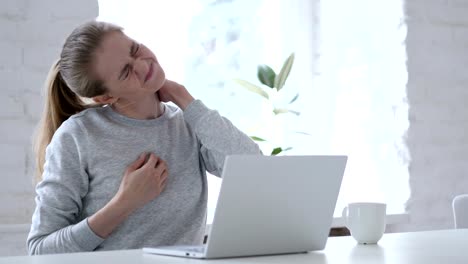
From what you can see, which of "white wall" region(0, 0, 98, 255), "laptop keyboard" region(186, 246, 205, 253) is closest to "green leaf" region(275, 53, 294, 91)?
"white wall" region(0, 0, 98, 255)

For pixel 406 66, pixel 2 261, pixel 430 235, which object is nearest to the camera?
pixel 2 261

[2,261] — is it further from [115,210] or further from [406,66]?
[406,66]

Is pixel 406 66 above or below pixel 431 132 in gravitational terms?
above

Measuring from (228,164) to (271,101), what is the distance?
2123 millimetres

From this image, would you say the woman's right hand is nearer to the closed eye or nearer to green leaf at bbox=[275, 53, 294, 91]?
the closed eye

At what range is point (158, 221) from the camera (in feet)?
5.73

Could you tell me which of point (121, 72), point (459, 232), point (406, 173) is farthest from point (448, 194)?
point (121, 72)

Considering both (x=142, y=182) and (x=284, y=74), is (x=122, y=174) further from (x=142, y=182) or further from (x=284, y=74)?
(x=284, y=74)

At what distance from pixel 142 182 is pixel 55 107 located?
1.17 feet

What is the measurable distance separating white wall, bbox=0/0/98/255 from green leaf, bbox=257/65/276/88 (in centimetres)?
87

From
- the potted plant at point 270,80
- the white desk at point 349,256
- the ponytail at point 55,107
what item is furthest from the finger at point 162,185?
the potted plant at point 270,80

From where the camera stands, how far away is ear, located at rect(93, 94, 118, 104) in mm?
1804

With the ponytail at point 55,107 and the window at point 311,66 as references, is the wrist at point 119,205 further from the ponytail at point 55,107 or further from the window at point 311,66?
the window at point 311,66

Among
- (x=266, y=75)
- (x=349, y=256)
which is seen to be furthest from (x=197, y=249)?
(x=266, y=75)
